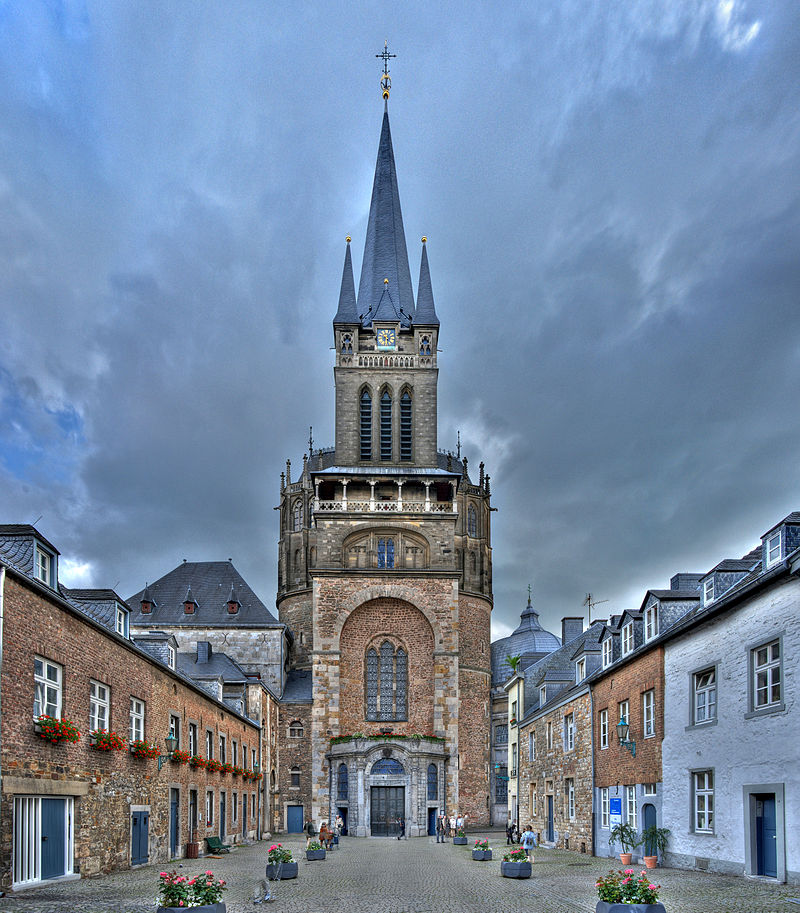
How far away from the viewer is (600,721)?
3197cm

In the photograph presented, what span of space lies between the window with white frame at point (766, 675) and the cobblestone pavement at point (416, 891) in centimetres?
320

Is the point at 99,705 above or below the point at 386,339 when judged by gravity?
below

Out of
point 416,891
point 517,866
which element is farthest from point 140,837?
point 517,866

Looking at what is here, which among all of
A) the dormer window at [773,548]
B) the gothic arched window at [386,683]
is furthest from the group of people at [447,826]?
the dormer window at [773,548]

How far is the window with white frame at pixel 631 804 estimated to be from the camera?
90.2ft

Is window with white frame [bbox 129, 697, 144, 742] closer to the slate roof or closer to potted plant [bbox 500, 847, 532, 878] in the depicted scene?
potted plant [bbox 500, 847, 532, 878]

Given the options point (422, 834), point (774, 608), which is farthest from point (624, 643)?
point (422, 834)

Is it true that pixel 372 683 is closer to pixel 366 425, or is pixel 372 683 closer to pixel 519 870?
pixel 366 425

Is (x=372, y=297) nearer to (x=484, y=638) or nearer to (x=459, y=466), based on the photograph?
(x=459, y=466)

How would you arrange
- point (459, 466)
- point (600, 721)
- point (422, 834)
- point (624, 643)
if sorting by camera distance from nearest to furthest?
point (624, 643), point (600, 721), point (422, 834), point (459, 466)

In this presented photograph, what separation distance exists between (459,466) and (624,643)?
47.7m

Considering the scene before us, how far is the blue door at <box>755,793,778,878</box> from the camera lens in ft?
61.5

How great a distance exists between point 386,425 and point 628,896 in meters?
53.7

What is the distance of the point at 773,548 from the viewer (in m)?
20.2
